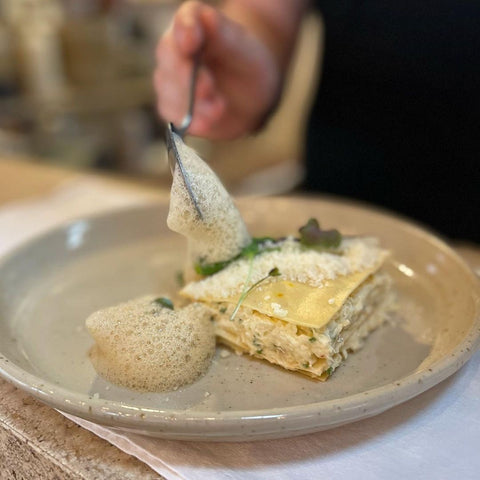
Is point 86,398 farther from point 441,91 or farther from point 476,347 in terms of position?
point 441,91

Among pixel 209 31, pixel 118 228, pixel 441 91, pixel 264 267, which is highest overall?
pixel 209 31

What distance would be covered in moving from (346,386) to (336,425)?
0.13 metres

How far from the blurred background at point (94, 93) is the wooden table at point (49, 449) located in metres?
3.08

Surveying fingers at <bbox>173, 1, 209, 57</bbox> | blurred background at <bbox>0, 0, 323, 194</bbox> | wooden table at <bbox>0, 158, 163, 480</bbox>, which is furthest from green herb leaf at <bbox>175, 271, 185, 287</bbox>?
blurred background at <bbox>0, 0, 323, 194</bbox>

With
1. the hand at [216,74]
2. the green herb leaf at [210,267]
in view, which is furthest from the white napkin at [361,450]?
the hand at [216,74]

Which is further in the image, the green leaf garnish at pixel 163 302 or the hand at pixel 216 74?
the hand at pixel 216 74

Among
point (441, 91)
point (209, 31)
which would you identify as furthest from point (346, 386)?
point (441, 91)

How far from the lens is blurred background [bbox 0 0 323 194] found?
3941 millimetres

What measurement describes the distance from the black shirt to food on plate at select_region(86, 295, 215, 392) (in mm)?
1082

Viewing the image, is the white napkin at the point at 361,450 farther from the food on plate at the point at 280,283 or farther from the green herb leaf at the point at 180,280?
the green herb leaf at the point at 180,280

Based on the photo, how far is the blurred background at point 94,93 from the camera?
394cm

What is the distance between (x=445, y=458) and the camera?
69cm

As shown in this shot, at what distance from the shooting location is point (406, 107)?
1655 millimetres

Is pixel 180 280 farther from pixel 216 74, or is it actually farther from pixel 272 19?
pixel 272 19
